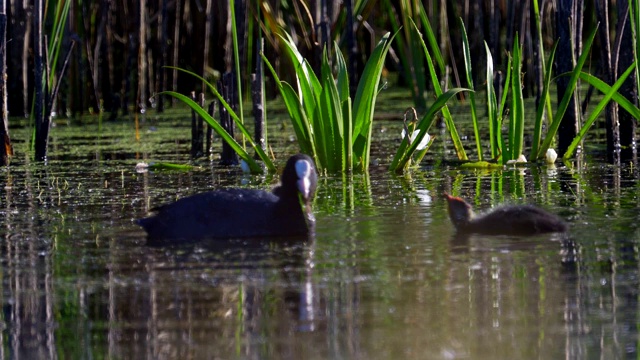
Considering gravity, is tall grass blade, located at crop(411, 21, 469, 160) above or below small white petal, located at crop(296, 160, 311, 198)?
above

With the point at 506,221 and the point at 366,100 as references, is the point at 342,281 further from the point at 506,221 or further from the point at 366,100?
the point at 366,100

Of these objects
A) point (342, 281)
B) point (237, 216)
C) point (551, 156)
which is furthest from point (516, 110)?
point (342, 281)

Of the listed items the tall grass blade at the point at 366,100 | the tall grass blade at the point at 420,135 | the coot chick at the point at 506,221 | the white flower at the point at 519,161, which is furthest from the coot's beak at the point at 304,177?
the white flower at the point at 519,161

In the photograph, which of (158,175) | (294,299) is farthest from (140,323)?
(158,175)

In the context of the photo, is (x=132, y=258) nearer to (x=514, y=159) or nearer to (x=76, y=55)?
(x=514, y=159)

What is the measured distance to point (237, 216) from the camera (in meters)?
5.31

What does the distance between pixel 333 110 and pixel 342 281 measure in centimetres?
295

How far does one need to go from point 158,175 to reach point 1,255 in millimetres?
2985

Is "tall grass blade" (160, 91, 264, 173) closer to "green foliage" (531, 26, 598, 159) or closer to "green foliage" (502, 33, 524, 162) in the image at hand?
"green foliage" (502, 33, 524, 162)

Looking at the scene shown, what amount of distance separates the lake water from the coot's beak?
0.63 ft

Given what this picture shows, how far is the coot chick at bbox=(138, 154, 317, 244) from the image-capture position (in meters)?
5.32

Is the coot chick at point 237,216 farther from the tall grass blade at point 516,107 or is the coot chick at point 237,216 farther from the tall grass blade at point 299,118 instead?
the tall grass blade at point 516,107

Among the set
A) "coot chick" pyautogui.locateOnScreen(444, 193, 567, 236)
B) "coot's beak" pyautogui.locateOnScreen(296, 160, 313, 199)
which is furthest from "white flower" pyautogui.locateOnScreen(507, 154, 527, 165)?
→ "coot's beak" pyautogui.locateOnScreen(296, 160, 313, 199)

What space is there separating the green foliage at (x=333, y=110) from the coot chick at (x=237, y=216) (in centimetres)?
171
